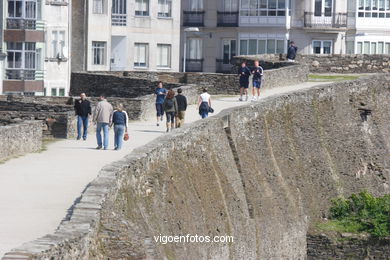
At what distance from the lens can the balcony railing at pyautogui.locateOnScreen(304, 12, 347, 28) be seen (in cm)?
8438

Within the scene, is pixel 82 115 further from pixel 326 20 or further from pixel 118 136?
pixel 326 20

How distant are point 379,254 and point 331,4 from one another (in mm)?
45678

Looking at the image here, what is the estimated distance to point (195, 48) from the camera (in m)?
86.2

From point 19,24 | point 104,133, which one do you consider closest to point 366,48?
point 19,24

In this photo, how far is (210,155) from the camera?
33375mm

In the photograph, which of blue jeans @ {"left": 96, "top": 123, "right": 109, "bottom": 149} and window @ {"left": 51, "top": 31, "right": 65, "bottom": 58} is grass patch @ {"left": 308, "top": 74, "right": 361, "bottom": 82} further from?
blue jeans @ {"left": 96, "top": 123, "right": 109, "bottom": 149}

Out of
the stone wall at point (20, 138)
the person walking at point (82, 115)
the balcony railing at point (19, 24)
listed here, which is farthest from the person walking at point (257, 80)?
the stone wall at point (20, 138)

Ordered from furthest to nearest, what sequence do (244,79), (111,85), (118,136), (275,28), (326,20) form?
(326,20) < (275,28) < (111,85) < (244,79) < (118,136)

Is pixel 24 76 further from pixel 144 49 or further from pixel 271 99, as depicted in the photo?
pixel 271 99

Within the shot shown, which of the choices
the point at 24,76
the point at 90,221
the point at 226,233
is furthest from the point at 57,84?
the point at 90,221

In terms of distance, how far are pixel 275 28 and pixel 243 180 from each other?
158 ft

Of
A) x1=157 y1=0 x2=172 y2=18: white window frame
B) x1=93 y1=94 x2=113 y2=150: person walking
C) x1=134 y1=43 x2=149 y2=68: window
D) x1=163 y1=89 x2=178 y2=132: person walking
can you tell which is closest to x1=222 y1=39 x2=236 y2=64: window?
x1=157 y1=0 x2=172 y2=18: white window frame

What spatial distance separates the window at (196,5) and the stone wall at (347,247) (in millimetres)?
45477

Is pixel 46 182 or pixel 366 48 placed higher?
pixel 366 48
